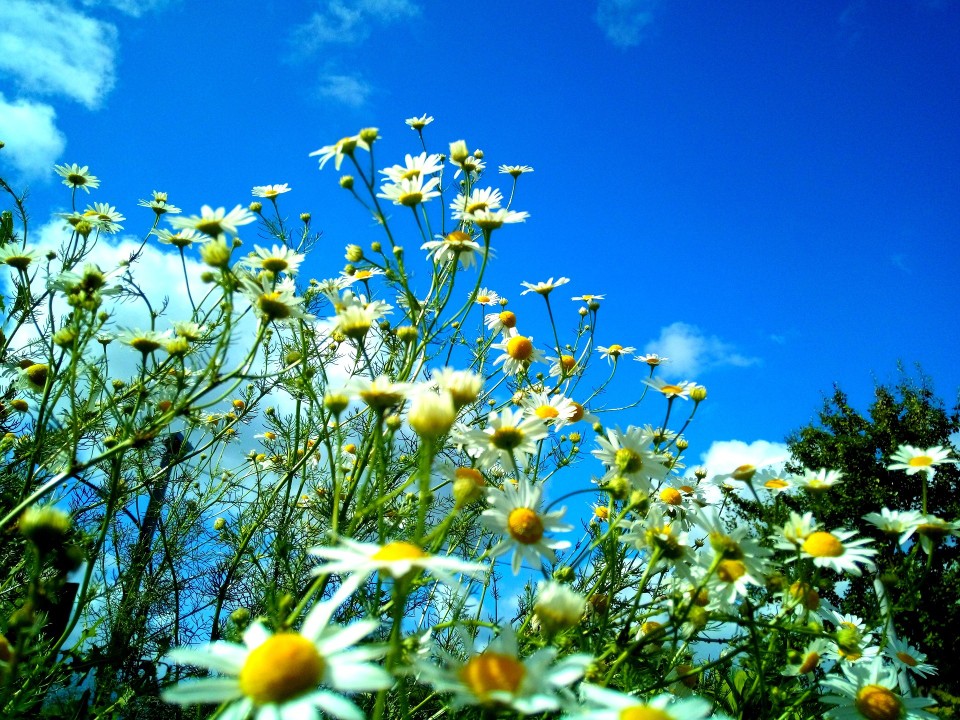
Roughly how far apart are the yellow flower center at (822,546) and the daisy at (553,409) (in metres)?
0.64

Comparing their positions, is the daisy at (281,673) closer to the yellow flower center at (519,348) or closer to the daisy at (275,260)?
the daisy at (275,260)

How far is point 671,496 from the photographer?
201 cm

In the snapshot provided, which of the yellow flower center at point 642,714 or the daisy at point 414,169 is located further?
the daisy at point 414,169

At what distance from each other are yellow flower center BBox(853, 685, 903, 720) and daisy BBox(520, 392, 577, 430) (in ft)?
2.82

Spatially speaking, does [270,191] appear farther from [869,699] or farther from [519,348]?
[869,699]

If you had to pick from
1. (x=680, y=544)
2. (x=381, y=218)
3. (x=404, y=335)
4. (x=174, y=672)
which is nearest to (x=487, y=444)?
(x=404, y=335)

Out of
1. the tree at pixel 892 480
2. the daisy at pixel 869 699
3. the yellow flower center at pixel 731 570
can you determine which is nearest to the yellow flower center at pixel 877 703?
the daisy at pixel 869 699

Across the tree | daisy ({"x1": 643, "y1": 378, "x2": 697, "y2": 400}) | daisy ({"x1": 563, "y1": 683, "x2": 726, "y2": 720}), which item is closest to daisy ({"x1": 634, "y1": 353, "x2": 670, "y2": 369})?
daisy ({"x1": 643, "y1": 378, "x2": 697, "y2": 400})

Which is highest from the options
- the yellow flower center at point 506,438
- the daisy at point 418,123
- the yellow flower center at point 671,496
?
the daisy at point 418,123

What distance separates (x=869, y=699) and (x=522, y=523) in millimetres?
890

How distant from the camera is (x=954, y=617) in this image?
374 inches

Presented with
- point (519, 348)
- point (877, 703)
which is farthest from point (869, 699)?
point (519, 348)

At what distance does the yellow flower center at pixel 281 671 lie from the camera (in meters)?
0.68

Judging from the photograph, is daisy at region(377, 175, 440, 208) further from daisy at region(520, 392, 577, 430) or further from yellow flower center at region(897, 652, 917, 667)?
yellow flower center at region(897, 652, 917, 667)
